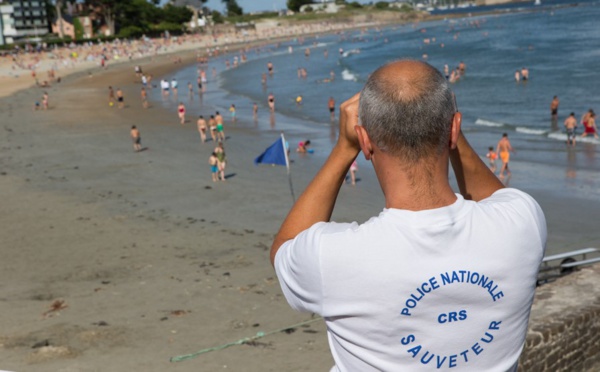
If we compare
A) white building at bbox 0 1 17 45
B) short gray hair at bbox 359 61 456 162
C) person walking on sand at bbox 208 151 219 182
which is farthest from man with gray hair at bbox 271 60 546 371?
white building at bbox 0 1 17 45

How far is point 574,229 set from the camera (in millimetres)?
16828

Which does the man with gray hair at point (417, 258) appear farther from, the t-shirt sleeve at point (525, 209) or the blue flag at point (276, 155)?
the blue flag at point (276, 155)

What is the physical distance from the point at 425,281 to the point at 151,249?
46.6 feet

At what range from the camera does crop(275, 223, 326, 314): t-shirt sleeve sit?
1914 millimetres

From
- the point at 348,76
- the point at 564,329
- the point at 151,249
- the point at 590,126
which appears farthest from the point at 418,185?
the point at 348,76

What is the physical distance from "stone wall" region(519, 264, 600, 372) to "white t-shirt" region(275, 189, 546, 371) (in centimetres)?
404

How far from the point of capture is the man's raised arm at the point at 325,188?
6.85 ft

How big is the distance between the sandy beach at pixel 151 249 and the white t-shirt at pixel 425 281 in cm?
734

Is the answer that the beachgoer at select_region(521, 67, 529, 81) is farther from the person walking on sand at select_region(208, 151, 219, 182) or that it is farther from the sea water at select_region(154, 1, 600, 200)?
the person walking on sand at select_region(208, 151, 219, 182)

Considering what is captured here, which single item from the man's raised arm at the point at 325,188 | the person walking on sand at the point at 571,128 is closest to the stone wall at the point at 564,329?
Result: the man's raised arm at the point at 325,188

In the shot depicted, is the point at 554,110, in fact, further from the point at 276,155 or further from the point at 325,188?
the point at 325,188

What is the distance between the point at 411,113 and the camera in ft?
6.18

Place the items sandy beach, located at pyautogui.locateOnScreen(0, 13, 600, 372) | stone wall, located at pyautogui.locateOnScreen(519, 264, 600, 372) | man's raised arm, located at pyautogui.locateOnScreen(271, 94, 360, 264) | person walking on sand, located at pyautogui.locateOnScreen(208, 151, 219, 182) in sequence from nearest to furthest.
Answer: man's raised arm, located at pyautogui.locateOnScreen(271, 94, 360, 264) → stone wall, located at pyautogui.locateOnScreen(519, 264, 600, 372) → sandy beach, located at pyautogui.locateOnScreen(0, 13, 600, 372) → person walking on sand, located at pyautogui.locateOnScreen(208, 151, 219, 182)

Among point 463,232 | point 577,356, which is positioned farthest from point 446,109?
point 577,356
